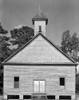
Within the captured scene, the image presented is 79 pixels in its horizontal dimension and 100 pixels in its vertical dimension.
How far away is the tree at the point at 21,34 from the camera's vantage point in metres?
59.8

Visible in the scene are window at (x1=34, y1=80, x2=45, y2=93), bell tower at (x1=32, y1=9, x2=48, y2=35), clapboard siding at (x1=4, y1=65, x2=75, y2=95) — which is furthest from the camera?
bell tower at (x1=32, y1=9, x2=48, y2=35)

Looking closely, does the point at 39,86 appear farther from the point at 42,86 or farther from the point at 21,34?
the point at 21,34

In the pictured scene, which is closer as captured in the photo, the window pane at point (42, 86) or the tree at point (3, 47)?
the window pane at point (42, 86)

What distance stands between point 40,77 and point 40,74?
41 centimetres

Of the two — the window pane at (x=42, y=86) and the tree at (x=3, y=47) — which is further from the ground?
the tree at (x=3, y=47)

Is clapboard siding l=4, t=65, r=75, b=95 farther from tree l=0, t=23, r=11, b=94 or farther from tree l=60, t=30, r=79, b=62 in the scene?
tree l=60, t=30, r=79, b=62

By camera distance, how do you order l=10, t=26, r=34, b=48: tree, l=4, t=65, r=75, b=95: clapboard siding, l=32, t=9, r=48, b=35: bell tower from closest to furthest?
l=4, t=65, r=75, b=95: clapboard siding, l=32, t=9, r=48, b=35: bell tower, l=10, t=26, r=34, b=48: tree

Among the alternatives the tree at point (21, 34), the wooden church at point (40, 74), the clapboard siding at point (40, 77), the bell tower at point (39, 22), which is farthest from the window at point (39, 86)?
the tree at point (21, 34)

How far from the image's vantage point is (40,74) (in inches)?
1261

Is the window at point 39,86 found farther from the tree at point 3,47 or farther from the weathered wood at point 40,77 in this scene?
the tree at point 3,47

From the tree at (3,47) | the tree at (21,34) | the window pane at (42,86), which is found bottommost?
the window pane at (42,86)

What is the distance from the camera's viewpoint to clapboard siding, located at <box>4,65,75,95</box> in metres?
31.8

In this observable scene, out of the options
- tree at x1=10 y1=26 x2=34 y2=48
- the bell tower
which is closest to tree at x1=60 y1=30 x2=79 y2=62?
tree at x1=10 y1=26 x2=34 y2=48

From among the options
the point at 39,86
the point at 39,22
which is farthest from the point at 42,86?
the point at 39,22
